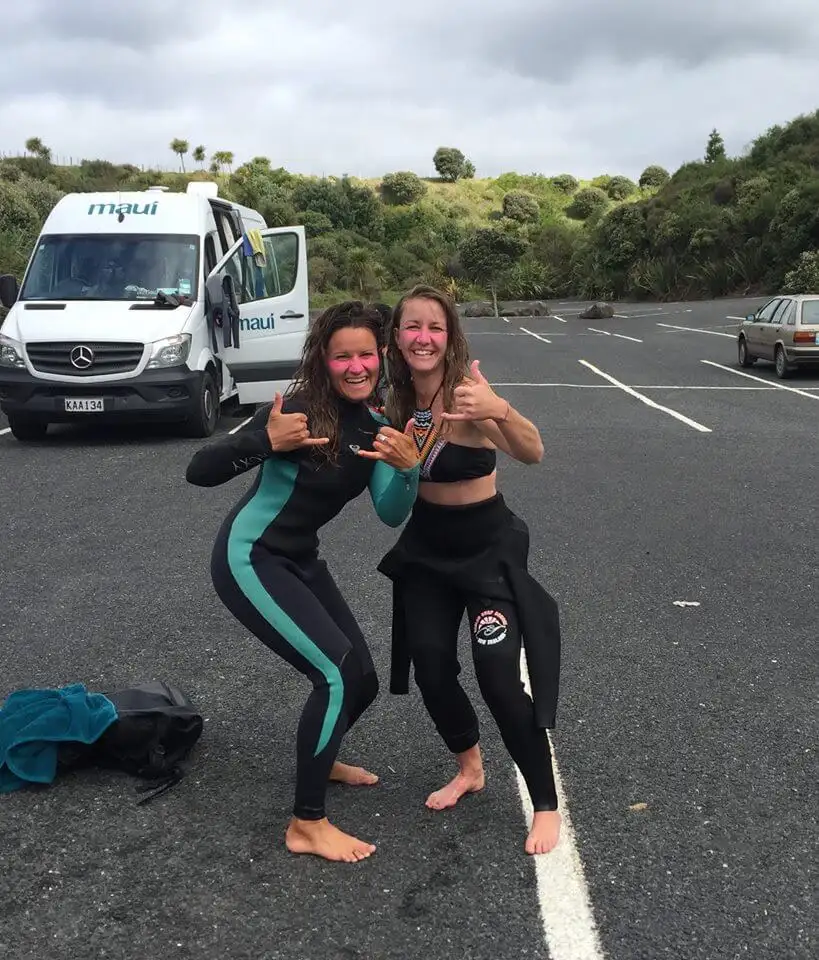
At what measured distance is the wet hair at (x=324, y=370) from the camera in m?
2.94

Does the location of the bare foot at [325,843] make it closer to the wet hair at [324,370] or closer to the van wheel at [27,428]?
the wet hair at [324,370]

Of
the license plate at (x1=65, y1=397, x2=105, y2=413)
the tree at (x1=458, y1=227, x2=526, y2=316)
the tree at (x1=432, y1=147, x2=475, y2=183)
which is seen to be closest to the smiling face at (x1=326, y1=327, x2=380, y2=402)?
the license plate at (x1=65, y1=397, x2=105, y2=413)

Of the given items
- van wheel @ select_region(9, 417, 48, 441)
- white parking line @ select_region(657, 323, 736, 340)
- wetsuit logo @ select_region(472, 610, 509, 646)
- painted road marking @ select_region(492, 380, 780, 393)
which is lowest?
white parking line @ select_region(657, 323, 736, 340)

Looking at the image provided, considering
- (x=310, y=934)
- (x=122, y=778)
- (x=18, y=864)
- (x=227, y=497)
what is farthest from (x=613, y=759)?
(x=227, y=497)

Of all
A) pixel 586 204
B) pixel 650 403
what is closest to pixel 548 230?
pixel 586 204

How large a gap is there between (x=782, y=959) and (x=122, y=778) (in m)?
2.20

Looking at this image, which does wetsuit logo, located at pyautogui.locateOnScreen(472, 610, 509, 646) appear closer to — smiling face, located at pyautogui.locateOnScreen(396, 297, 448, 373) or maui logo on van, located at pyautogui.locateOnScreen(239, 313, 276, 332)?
smiling face, located at pyautogui.locateOnScreen(396, 297, 448, 373)

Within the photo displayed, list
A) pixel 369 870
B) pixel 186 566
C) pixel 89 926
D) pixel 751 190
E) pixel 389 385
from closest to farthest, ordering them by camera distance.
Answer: pixel 89 926 < pixel 369 870 < pixel 389 385 < pixel 186 566 < pixel 751 190

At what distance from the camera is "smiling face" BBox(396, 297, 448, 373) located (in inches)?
117

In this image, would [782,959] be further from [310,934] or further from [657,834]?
[310,934]

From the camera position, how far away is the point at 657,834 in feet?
10.0

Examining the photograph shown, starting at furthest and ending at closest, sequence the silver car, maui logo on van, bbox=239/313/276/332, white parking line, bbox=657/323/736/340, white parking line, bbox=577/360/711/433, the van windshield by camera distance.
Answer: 1. white parking line, bbox=657/323/736/340
2. the silver car
3. white parking line, bbox=577/360/711/433
4. maui logo on van, bbox=239/313/276/332
5. the van windshield

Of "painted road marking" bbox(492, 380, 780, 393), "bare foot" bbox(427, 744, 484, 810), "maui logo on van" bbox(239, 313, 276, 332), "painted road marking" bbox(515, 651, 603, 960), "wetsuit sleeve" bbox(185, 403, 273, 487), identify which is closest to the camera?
"painted road marking" bbox(515, 651, 603, 960)

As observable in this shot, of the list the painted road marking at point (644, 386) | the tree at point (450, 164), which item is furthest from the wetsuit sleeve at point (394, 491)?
the tree at point (450, 164)
